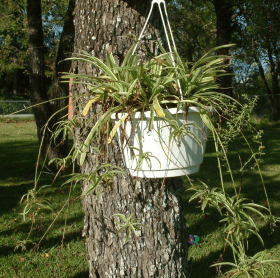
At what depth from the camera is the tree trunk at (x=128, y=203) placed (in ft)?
5.39

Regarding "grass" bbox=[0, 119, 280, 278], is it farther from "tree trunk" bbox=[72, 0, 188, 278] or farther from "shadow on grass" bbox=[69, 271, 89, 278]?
"tree trunk" bbox=[72, 0, 188, 278]

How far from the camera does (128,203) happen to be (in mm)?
1686

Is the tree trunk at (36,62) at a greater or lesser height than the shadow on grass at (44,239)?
greater

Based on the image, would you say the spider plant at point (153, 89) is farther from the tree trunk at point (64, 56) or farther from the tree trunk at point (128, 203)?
the tree trunk at point (64, 56)

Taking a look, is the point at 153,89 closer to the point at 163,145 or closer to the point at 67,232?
the point at 163,145

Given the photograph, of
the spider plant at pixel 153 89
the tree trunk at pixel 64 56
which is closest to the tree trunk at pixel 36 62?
the tree trunk at pixel 64 56

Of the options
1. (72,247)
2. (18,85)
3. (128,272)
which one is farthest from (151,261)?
(18,85)

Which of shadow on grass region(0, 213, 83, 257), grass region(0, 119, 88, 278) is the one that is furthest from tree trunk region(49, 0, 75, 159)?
shadow on grass region(0, 213, 83, 257)

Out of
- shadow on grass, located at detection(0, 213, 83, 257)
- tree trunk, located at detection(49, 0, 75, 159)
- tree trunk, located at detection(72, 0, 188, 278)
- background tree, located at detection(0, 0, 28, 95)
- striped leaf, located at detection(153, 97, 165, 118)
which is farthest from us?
background tree, located at detection(0, 0, 28, 95)

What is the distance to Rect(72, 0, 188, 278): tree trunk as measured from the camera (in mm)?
1642

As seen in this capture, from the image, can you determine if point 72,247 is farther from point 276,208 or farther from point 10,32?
point 10,32

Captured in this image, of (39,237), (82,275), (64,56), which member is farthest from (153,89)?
(64,56)

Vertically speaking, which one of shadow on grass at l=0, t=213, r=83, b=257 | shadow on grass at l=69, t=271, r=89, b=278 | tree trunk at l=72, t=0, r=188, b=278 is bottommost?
shadow on grass at l=69, t=271, r=89, b=278

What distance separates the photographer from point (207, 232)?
3367 mm
